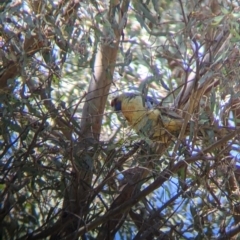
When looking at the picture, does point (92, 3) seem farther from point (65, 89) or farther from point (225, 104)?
point (65, 89)

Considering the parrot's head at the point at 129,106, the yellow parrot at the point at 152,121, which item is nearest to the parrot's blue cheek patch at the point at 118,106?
the parrot's head at the point at 129,106

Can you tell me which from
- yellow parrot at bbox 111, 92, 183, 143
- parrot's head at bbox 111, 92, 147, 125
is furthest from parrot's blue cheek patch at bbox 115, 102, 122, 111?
yellow parrot at bbox 111, 92, 183, 143

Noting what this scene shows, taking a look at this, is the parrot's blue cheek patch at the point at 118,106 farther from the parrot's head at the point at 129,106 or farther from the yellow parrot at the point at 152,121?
the yellow parrot at the point at 152,121

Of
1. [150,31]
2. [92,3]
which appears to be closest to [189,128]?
[150,31]

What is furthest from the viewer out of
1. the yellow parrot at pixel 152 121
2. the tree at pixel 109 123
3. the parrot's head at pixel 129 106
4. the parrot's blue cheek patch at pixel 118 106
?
the parrot's blue cheek patch at pixel 118 106

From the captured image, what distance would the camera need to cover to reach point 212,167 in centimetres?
349

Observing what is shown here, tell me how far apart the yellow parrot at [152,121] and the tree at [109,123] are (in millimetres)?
45

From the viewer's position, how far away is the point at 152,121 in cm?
349

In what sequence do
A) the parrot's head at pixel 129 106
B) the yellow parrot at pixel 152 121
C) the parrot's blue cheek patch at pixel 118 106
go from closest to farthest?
the yellow parrot at pixel 152 121
the parrot's head at pixel 129 106
the parrot's blue cheek patch at pixel 118 106

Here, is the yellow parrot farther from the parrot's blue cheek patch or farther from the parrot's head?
the parrot's blue cheek patch

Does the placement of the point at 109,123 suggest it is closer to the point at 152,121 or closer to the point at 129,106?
the point at 129,106

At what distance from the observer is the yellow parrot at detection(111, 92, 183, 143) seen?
343 centimetres

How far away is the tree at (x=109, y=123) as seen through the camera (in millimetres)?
3195

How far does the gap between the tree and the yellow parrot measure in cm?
5
